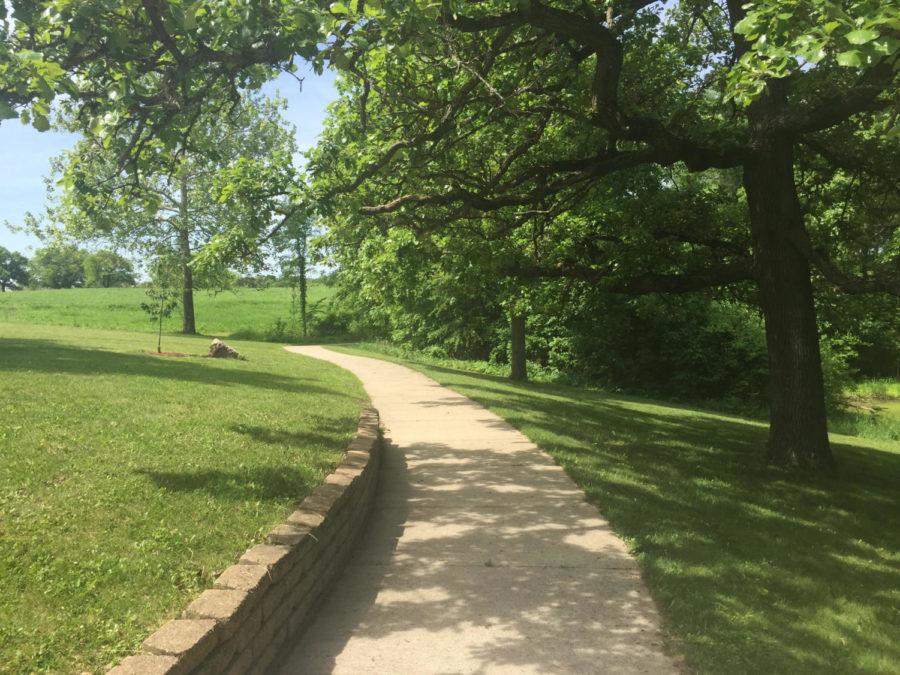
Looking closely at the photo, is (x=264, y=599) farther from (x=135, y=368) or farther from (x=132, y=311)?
(x=132, y=311)

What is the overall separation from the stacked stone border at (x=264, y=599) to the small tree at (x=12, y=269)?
146194 millimetres

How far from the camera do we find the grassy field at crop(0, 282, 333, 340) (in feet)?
134

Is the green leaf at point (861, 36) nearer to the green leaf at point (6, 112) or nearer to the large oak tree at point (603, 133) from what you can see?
the large oak tree at point (603, 133)

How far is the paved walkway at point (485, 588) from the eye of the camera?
3.66m

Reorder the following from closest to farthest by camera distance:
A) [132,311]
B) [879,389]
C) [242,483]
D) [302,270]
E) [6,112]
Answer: [6,112] → [242,483] → [879,389] → [302,270] → [132,311]

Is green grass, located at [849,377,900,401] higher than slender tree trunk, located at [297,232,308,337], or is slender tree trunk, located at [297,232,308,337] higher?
slender tree trunk, located at [297,232,308,337]

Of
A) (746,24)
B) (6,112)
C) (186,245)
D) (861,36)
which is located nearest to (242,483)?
(6,112)

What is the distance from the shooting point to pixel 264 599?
350cm

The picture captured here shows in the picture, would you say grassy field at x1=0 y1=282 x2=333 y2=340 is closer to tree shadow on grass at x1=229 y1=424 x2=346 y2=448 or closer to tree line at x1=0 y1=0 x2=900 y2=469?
tree line at x1=0 y1=0 x2=900 y2=469

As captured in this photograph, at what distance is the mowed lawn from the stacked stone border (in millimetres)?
170

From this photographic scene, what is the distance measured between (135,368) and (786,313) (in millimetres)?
10387

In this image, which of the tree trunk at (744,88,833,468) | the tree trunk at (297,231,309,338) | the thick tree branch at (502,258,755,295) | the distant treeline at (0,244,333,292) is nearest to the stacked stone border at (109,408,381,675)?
the tree trunk at (744,88,833,468)

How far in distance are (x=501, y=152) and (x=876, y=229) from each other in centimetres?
613

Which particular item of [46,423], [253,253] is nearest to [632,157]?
[253,253]
